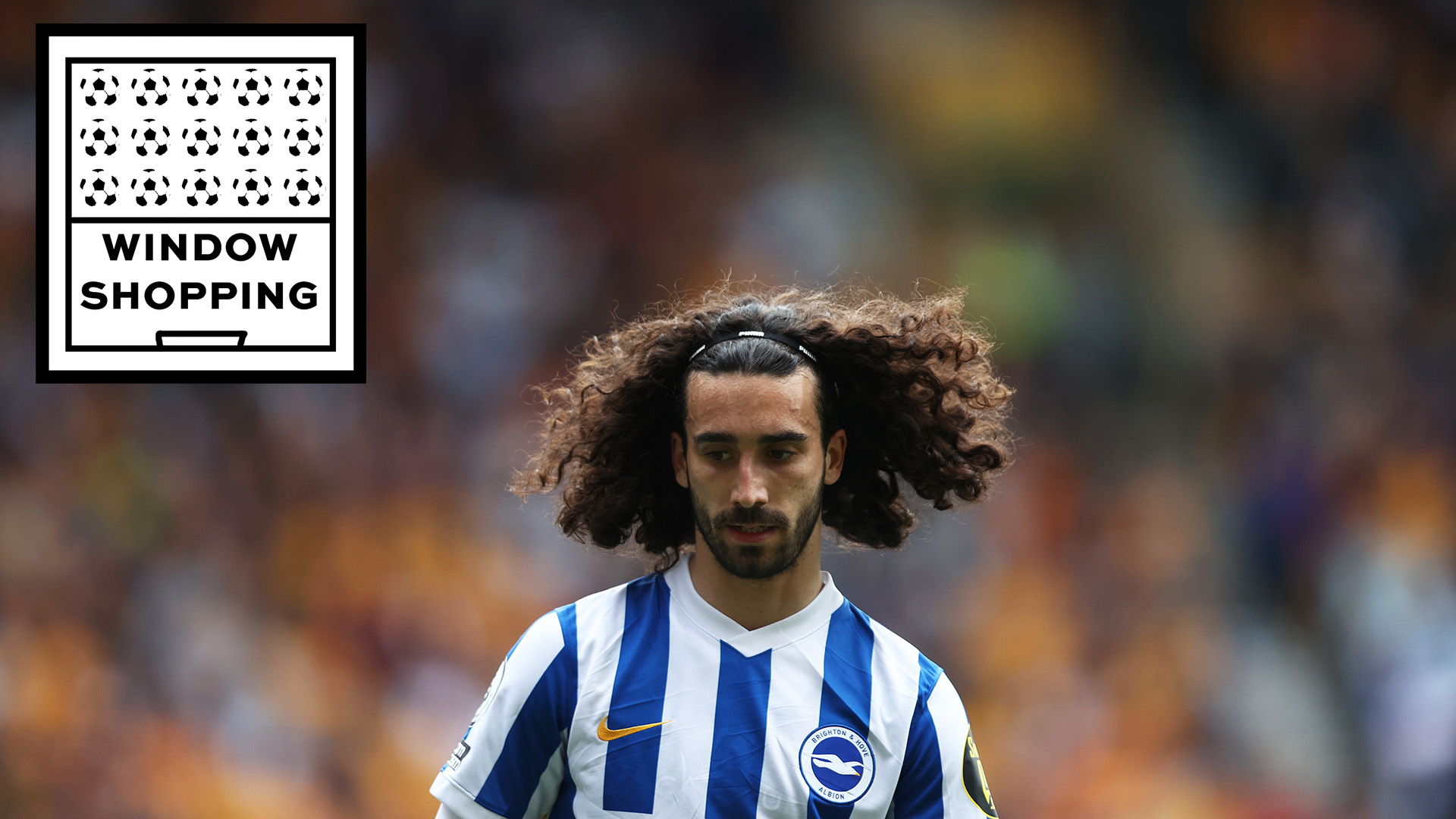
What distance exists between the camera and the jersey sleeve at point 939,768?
8.63ft

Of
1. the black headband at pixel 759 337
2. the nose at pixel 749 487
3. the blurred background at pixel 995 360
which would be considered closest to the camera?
the nose at pixel 749 487

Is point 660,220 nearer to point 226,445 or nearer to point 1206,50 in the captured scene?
point 226,445

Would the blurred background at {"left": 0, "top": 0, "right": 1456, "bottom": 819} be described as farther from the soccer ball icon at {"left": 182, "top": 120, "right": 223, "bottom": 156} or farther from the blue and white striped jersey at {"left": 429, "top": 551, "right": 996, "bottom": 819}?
the blue and white striped jersey at {"left": 429, "top": 551, "right": 996, "bottom": 819}

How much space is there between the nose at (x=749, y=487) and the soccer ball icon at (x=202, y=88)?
13.8ft

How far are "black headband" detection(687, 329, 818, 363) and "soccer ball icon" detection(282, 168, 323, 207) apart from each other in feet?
11.2

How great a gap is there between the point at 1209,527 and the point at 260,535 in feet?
17.2

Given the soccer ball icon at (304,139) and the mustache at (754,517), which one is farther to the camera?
the soccer ball icon at (304,139)

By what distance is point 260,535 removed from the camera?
6801 millimetres

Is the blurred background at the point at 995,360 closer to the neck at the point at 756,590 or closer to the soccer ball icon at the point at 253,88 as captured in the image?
the soccer ball icon at the point at 253,88

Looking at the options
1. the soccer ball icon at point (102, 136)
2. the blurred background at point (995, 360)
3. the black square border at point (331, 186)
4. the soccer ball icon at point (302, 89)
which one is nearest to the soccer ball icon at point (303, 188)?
the black square border at point (331, 186)

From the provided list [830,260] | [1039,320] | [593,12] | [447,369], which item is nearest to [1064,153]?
[1039,320]

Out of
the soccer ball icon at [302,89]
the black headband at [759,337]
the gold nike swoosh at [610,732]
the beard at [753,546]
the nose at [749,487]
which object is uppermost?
the soccer ball icon at [302,89]

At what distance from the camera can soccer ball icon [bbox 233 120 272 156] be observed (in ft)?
18.3

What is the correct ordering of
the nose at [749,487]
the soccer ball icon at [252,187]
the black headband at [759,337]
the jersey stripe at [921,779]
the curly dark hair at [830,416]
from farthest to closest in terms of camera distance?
the soccer ball icon at [252,187] → the curly dark hair at [830,416] → the black headband at [759,337] → the jersey stripe at [921,779] → the nose at [749,487]
